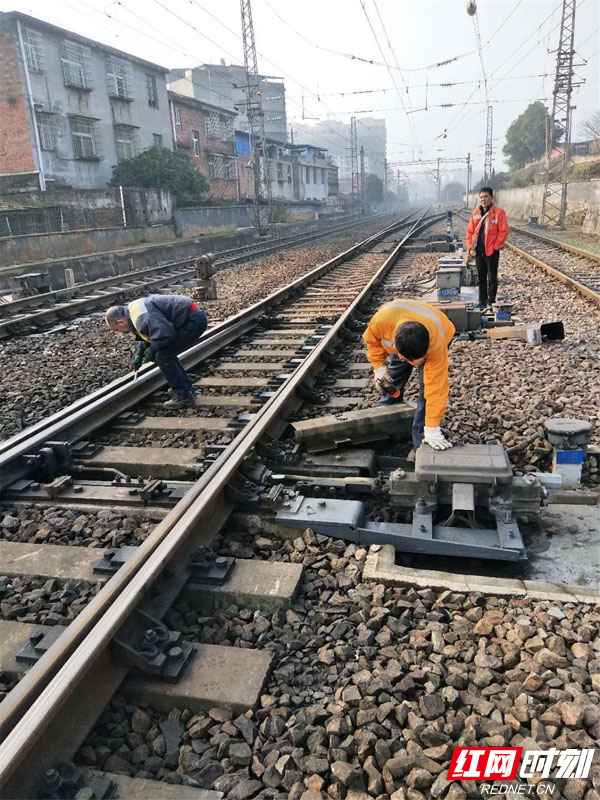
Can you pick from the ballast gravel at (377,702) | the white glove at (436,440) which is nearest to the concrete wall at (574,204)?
the white glove at (436,440)

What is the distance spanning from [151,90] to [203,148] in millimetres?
8289

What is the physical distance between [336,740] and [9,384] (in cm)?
553

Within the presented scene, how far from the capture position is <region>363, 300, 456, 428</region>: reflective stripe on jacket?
3.79 m

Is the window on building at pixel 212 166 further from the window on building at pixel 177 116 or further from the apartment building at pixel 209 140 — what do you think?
the window on building at pixel 177 116

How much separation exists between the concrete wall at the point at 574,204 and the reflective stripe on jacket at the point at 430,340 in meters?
24.0

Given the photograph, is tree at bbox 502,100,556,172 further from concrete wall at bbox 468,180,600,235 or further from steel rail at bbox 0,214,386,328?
steel rail at bbox 0,214,386,328

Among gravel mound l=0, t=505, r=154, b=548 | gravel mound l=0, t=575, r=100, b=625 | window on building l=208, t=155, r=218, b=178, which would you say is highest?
window on building l=208, t=155, r=218, b=178

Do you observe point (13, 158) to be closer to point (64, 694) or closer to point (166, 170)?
point (166, 170)

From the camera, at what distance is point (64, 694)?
202 centimetres

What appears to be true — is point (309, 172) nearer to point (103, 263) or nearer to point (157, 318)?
point (103, 263)

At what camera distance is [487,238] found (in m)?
9.19

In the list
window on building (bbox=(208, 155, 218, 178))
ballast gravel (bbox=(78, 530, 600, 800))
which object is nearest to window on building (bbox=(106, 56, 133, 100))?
window on building (bbox=(208, 155, 218, 178))

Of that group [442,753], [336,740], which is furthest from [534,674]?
[336,740]

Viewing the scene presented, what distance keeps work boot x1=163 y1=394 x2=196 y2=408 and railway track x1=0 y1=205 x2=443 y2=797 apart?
0.26 ft
